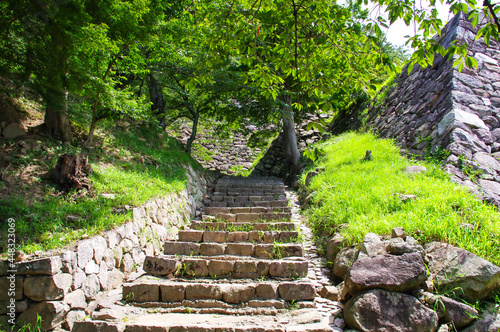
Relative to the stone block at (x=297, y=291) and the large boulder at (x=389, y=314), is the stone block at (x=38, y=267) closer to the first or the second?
the stone block at (x=297, y=291)

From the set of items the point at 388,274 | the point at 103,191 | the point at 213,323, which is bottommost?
the point at 213,323

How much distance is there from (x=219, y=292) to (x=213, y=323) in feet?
1.87

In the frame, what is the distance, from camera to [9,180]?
416 cm

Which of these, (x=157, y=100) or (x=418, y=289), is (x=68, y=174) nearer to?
(x=418, y=289)

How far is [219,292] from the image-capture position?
12.0 ft

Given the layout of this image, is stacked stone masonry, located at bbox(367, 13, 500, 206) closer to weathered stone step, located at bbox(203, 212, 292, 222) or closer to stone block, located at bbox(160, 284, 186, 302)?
weathered stone step, located at bbox(203, 212, 292, 222)

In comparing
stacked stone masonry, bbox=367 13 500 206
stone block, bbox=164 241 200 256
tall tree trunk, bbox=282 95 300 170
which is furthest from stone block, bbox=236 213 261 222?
tall tree trunk, bbox=282 95 300 170

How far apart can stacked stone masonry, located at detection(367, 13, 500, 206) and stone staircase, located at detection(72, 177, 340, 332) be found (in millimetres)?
3261

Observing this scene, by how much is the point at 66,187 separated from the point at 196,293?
2609mm

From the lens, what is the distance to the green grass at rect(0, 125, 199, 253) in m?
3.51

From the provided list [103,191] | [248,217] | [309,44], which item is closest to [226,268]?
[248,217]

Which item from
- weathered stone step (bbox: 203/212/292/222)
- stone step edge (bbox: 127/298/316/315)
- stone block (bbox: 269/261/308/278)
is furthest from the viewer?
weathered stone step (bbox: 203/212/292/222)

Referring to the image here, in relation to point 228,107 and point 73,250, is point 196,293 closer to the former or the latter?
point 73,250

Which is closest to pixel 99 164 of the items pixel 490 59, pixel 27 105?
pixel 27 105
